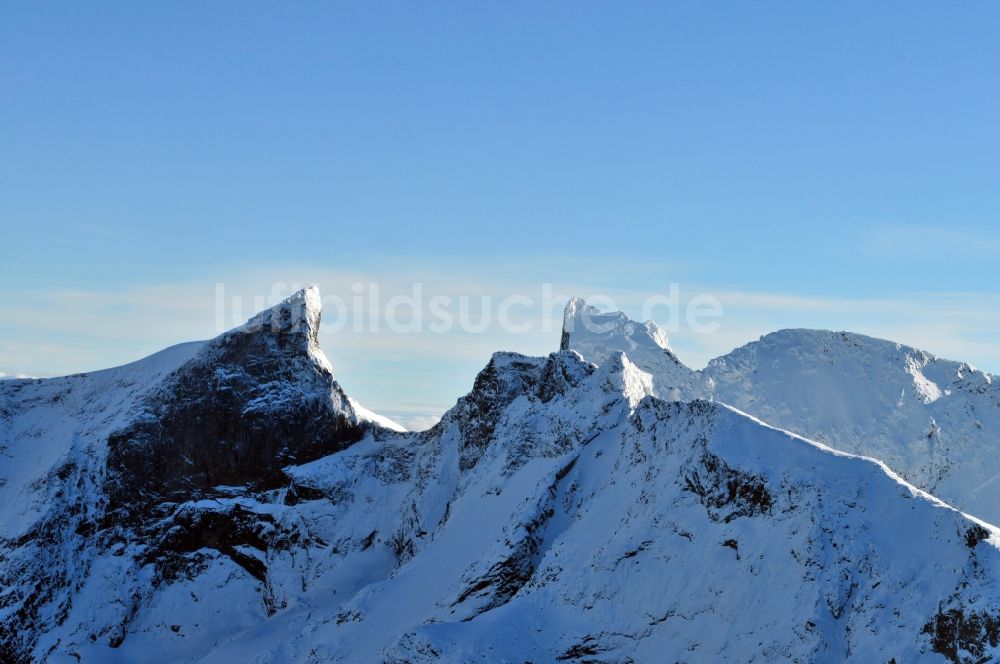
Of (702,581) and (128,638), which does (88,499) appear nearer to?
(128,638)

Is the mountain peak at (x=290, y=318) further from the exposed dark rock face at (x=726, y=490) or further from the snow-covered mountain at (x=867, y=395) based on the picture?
the exposed dark rock face at (x=726, y=490)

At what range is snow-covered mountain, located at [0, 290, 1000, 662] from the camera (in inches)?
2452

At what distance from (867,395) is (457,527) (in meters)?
50.0

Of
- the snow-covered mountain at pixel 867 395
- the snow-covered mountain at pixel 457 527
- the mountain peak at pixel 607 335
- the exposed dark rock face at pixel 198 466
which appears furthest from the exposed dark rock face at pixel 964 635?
the mountain peak at pixel 607 335

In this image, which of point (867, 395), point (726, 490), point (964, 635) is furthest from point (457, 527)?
point (964, 635)

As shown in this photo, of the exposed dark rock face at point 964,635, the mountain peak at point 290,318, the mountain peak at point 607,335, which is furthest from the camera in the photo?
the mountain peak at point 607,335

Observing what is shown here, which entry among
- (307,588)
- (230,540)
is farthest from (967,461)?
(230,540)

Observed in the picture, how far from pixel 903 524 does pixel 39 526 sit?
83.9 m

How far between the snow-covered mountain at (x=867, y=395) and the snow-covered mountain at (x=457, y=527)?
3.03 m

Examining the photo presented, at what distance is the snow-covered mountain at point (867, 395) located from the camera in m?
111

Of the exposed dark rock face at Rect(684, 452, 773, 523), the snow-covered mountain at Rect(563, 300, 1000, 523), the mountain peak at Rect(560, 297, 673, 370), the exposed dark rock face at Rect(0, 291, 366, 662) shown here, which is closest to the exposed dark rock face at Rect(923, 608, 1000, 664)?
the exposed dark rock face at Rect(684, 452, 773, 523)

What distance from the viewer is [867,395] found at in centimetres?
12262

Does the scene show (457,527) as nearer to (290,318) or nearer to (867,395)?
(290,318)

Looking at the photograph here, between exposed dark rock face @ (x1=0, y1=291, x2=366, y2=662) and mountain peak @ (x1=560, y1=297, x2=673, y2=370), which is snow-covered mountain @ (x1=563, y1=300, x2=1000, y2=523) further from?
exposed dark rock face @ (x1=0, y1=291, x2=366, y2=662)
